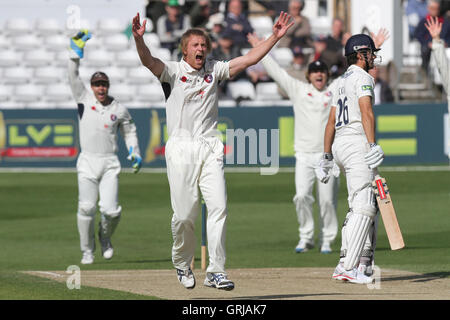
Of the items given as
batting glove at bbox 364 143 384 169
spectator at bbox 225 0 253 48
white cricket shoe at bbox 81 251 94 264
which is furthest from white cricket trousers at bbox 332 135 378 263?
spectator at bbox 225 0 253 48

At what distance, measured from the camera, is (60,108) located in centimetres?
2639

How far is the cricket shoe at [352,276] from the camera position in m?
9.99

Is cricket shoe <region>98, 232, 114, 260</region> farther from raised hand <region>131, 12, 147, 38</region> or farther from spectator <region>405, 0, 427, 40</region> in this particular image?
spectator <region>405, 0, 427, 40</region>

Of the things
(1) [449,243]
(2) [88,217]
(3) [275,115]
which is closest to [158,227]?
(2) [88,217]

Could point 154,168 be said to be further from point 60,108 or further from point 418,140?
point 418,140

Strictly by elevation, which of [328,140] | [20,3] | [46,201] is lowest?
[46,201]

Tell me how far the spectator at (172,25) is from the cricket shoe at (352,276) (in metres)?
19.2

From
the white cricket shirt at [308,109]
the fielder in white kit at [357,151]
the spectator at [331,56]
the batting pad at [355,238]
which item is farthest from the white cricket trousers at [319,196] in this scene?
the spectator at [331,56]

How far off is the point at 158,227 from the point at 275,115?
9020 mm

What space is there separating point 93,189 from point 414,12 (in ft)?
58.3

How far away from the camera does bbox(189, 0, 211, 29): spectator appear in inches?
1121

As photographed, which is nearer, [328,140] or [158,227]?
[328,140]

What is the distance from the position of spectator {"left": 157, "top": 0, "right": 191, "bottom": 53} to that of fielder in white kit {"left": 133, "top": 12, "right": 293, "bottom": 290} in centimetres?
1972

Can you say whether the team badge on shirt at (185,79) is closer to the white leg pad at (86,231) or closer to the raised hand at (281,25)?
the raised hand at (281,25)
